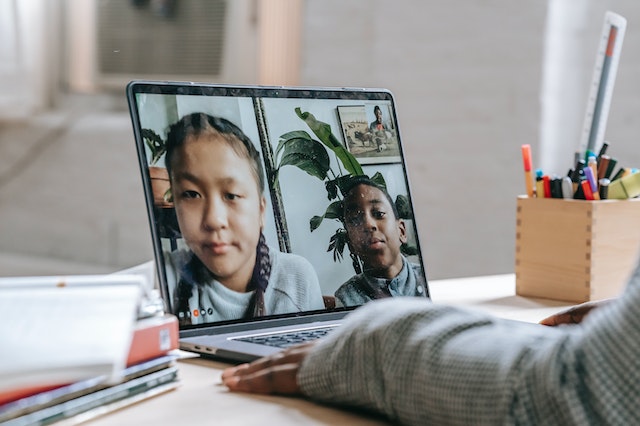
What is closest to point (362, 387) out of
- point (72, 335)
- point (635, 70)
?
point (72, 335)

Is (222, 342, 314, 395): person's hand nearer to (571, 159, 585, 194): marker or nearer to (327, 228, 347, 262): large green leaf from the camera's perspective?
(327, 228, 347, 262): large green leaf

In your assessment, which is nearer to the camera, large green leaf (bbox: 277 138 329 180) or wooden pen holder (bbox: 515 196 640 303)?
large green leaf (bbox: 277 138 329 180)

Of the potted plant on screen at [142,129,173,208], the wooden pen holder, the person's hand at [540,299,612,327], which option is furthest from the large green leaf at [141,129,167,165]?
the wooden pen holder

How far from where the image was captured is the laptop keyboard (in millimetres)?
807

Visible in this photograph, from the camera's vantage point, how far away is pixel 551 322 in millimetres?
930

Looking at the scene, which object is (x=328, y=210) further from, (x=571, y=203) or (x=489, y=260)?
→ (x=489, y=260)

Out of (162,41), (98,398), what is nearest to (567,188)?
(98,398)

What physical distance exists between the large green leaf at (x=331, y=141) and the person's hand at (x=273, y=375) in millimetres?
340

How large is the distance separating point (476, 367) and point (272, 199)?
397 millimetres

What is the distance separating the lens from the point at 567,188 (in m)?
1.24

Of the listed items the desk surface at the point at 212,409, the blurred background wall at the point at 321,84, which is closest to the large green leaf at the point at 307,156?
the desk surface at the point at 212,409

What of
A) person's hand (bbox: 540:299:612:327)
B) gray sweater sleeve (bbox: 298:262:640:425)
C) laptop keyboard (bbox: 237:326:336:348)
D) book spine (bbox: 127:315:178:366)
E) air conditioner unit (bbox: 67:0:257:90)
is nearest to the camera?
gray sweater sleeve (bbox: 298:262:640:425)

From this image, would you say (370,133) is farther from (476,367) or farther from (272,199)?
(476,367)

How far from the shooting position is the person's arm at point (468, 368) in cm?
53
